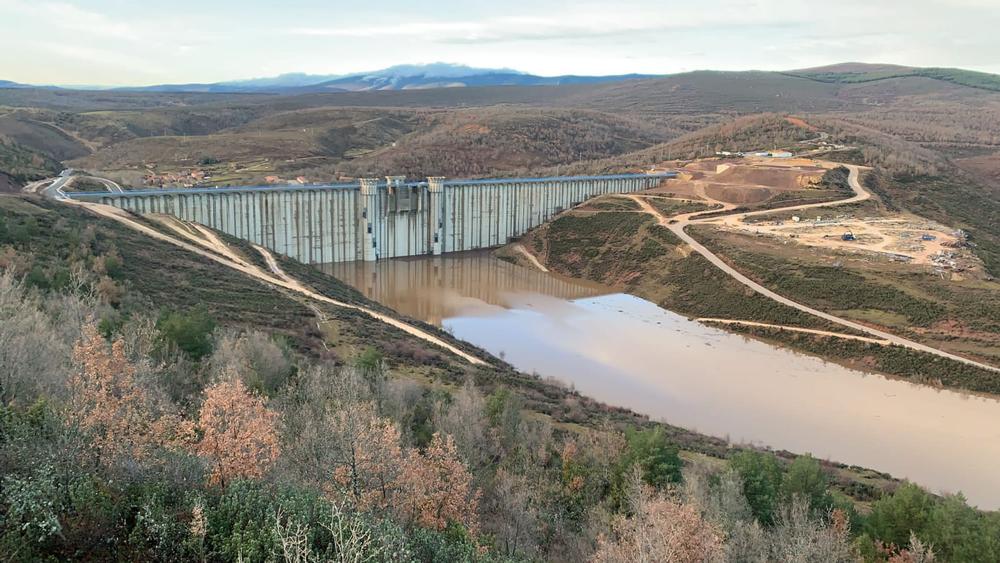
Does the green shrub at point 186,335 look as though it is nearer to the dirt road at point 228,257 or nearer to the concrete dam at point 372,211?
the dirt road at point 228,257

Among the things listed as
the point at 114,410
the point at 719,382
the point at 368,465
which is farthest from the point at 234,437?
the point at 719,382

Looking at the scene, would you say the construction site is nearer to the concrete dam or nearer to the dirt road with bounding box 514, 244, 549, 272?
the concrete dam

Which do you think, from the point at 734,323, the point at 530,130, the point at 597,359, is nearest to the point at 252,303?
the point at 597,359

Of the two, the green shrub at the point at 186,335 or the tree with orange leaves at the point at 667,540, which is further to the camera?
the green shrub at the point at 186,335

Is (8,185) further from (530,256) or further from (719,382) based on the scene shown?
(719,382)

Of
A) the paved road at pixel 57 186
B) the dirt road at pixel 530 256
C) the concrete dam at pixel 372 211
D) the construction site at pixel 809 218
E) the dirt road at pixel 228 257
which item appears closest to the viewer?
the dirt road at pixel 228 257

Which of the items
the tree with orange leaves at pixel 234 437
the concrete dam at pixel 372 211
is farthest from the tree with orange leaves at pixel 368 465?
the concrete dam at pixel 372 211
